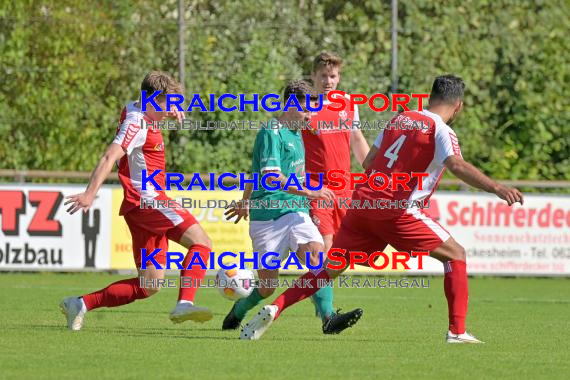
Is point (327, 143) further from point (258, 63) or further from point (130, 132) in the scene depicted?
point (258, 63)

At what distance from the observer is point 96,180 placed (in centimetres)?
933

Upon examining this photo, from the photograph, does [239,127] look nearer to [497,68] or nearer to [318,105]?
[497,68]

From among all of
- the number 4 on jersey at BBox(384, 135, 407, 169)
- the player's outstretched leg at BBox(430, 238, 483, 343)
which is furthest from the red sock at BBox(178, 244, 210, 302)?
the player's outstretched leg at BBox(430, 238, 483, 343)

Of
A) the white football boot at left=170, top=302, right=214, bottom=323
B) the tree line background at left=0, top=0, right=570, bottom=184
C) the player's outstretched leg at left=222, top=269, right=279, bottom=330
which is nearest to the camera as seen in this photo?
the white football boot at left=170, top=302, right=214, bottom=323

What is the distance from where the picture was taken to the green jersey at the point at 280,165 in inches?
385

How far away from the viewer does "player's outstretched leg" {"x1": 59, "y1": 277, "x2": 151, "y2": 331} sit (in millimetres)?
10023

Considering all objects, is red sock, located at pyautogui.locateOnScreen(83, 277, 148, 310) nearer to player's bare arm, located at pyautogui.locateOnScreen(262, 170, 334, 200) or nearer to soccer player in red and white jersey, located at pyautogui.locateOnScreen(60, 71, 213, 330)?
soccer player in red and white jersey, located at pyautogui.locateOnScreen(60, 71, 213, 330)

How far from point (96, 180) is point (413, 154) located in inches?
90.5

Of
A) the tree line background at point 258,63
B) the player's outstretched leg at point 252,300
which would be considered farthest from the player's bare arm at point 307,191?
the tree line background at point 258,63

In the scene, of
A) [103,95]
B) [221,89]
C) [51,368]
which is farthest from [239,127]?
[51,368]

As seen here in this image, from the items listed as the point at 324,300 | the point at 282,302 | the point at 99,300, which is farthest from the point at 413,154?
the point at 99,300

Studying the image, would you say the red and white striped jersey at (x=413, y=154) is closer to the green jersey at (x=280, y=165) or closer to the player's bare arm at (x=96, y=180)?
the green jersey at (x=280, y=165)

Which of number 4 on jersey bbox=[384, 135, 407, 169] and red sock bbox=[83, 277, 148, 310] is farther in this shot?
red sock bbox=[83, 277, 148, 310]

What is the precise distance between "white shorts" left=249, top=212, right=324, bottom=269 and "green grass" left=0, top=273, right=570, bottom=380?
2.22ft
